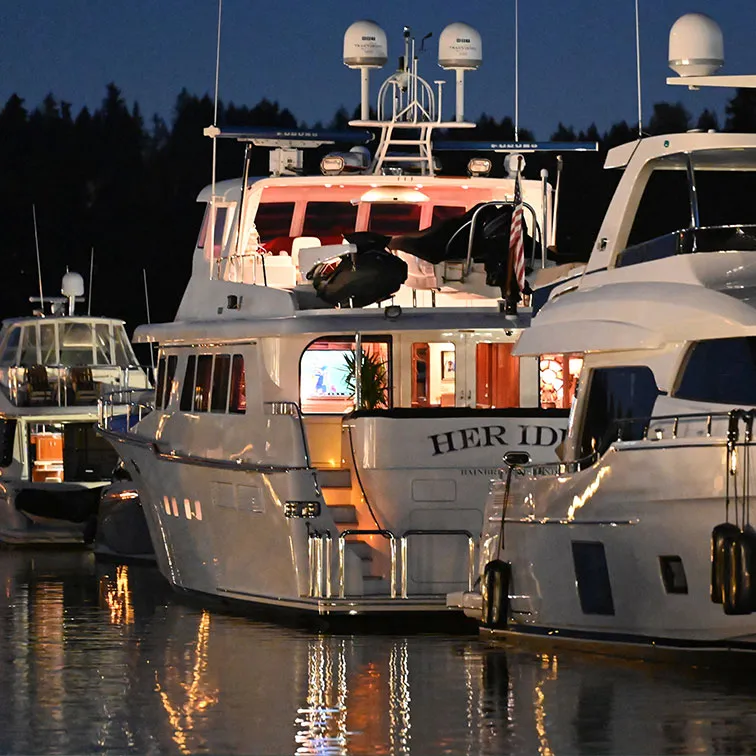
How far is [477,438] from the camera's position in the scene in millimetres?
17547

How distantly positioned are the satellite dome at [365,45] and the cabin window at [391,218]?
1.87m

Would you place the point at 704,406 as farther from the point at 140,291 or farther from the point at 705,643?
the point at 140,291

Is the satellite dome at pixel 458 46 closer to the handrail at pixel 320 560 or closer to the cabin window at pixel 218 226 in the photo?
the cabin window at pixel 218 226

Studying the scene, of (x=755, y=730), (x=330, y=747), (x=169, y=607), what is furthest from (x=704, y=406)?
(x=169, y=607)

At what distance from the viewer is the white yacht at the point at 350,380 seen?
17453mm

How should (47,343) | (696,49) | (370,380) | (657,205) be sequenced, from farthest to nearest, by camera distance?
(47,343) → (370,380) → (696,49) → (657,205)

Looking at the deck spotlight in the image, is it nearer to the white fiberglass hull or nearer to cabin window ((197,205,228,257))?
cabin window ((197,205,228,257))

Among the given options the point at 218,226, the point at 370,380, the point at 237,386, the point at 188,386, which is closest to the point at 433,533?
the point at 370,380

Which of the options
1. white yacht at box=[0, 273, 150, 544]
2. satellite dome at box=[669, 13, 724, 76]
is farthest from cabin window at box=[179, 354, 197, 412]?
white yacht at box=[0, 273, 150, 544]

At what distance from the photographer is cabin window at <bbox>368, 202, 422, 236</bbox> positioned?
2097cm

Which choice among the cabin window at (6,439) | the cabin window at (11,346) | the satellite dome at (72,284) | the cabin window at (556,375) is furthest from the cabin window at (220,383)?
the satellite dome at (72,284)

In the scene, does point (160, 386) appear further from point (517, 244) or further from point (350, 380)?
point (517, 244)

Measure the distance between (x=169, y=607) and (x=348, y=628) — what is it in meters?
2.91

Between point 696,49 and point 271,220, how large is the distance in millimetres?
6149
